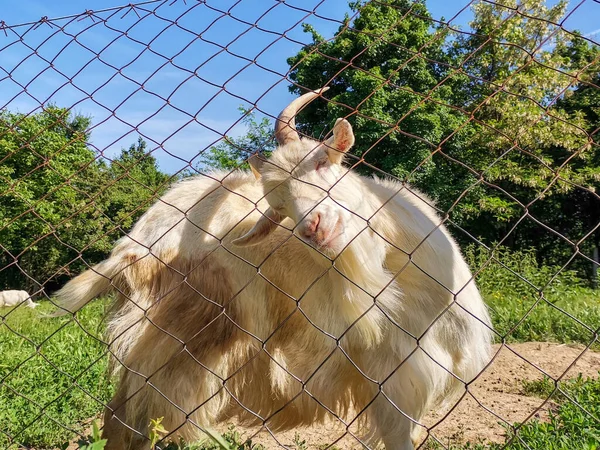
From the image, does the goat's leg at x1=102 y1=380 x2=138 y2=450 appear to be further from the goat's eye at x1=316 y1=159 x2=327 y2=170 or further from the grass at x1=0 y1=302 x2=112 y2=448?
the goat's eye at x1=316 y1=159 x2=327 y2=170

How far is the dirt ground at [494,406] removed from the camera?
140 inches

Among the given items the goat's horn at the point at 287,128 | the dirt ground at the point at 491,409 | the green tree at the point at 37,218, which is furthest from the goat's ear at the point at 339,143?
the green tree at the point at 37,218

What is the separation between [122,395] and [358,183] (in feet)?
6.16

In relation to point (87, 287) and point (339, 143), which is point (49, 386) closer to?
point (87, 287)

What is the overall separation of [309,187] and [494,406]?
2.53m

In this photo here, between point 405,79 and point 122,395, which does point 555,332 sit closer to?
point 122,395

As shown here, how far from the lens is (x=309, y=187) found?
100 inches

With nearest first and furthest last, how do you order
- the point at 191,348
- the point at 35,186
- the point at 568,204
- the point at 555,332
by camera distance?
the point at 191,348
the point at 555,332
the point at 35,186
the point at 568,204

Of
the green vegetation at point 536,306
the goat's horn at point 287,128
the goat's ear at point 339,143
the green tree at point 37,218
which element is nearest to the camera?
the goat's ear at point 339,143

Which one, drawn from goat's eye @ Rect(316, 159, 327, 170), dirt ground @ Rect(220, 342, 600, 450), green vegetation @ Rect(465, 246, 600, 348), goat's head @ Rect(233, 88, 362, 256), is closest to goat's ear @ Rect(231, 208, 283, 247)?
goat's head @ Rect(233, 88, 362, 256)

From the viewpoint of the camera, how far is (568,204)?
57.6ft

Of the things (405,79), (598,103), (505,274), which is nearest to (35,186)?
(405,79)

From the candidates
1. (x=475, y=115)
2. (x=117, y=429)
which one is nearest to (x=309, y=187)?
(x=117, y=429)

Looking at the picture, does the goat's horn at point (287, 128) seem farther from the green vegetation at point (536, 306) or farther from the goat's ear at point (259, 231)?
the green vegetation at point (536, 306)
